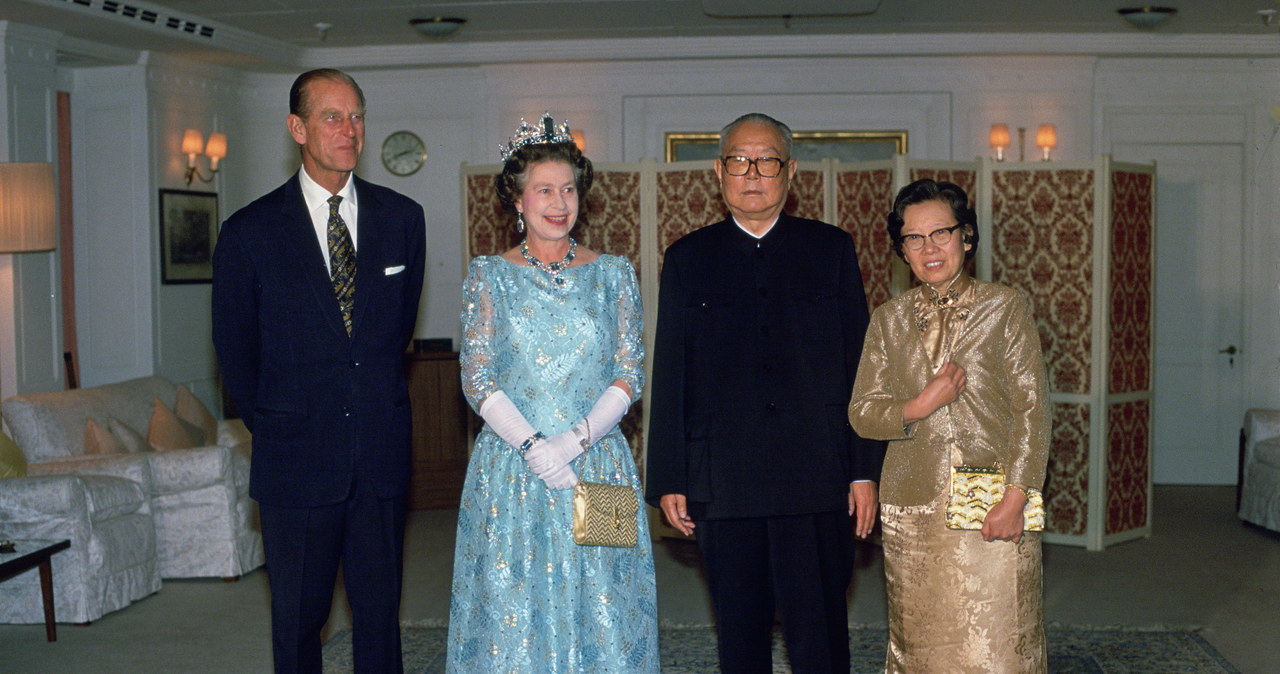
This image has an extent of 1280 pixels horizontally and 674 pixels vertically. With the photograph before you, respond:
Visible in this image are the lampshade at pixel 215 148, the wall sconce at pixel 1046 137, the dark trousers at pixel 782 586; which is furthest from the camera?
the lampshade at pixel 215 148

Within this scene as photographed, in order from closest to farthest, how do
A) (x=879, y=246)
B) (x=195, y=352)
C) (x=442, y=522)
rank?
(x=879, y=246) < (x=442, y=522) < (x=195, y=352)

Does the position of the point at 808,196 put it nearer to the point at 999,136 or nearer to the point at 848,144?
the point at 848,144

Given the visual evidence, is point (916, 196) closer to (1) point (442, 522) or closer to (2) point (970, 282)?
(2) point (970, 282)

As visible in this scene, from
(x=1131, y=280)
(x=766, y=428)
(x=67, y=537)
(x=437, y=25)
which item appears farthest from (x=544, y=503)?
(x=437, y=25)

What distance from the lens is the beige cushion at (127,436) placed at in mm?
5906

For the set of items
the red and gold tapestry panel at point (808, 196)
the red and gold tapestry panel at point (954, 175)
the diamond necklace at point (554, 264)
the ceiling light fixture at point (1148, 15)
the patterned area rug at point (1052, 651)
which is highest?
the ceiling light fixture at point (1148, 15)

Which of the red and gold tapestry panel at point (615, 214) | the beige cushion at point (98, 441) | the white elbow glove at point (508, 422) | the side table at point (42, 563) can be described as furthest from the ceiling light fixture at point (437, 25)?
the white elbow glove at point (508, 422)

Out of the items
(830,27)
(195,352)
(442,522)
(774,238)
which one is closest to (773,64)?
(830,27)

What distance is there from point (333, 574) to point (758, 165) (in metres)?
1.41

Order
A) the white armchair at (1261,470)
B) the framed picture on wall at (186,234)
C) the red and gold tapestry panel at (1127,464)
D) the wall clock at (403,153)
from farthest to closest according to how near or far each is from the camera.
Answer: the wall clock at (403,153)
the framed picture on wall at (186,234)
the white armchair at (1261,470)
the red and gold tapestry panel at (1127,464)

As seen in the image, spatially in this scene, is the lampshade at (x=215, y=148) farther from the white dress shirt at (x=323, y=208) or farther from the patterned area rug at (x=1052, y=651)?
the white dress shirt at (x=323, y=208)

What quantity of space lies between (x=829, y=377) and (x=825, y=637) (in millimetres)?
599

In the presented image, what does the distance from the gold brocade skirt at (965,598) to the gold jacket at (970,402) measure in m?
0.09

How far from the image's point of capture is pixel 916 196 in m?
2.84
